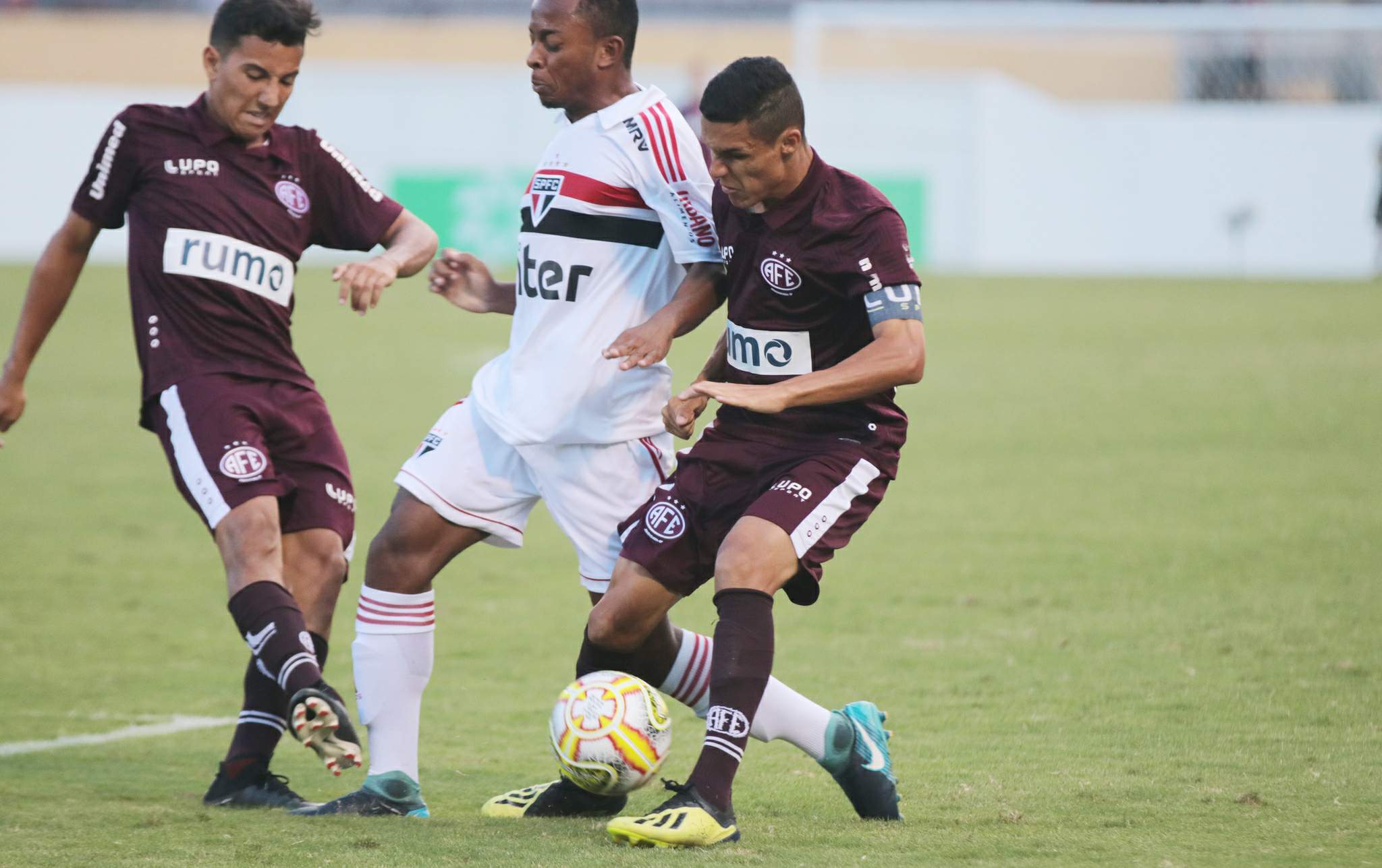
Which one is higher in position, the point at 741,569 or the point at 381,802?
the point at 741,569

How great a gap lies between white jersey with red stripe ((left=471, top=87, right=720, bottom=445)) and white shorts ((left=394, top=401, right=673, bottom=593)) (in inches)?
2.1

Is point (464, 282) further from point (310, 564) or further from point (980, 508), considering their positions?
point (980, 508)

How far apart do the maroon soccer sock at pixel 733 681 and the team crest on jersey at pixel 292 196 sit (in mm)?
1867

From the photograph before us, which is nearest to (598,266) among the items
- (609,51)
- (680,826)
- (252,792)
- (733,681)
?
(609,51)

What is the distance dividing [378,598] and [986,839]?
1.84 m

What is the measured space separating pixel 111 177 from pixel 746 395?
2.08 m

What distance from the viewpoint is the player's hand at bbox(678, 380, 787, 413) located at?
4.23 m

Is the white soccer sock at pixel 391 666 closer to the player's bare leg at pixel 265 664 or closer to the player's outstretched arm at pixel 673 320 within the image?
the player's bare leg at pixel 265 664

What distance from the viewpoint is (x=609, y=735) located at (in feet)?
14.4

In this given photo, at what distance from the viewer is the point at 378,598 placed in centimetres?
491

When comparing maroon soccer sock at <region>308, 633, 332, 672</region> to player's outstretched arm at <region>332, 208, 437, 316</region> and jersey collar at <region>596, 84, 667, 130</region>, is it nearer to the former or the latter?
player's outstretched arm at <region>332, 208, 437, 316</region>

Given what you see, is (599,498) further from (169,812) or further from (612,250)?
(169,812)

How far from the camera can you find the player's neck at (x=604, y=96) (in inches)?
199

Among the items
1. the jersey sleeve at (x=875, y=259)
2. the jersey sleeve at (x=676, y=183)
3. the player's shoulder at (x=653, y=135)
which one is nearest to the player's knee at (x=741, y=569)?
the jersey sleeve at (x=875, y=259)
